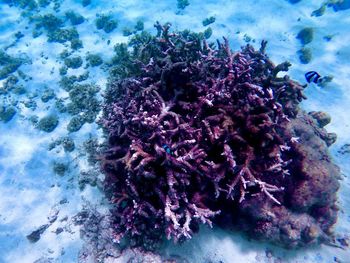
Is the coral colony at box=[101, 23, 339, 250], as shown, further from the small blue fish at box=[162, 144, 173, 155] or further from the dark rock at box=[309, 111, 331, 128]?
the dark rock at box=[309, 111, 331, 128]

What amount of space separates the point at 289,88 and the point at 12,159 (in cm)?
791

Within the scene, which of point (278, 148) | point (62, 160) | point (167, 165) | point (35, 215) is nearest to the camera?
point (167, 165)

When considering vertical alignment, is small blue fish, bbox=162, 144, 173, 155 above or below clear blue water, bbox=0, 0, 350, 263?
above

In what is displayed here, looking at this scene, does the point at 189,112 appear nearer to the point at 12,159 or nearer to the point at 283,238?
the point at 283,238

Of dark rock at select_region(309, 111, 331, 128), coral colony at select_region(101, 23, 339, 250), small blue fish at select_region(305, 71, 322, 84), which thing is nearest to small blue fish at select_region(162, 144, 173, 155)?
coral colony at select_region(101, 23, 339, 250)

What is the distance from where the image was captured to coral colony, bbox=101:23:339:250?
441 centimetres

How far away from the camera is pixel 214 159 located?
461 cm

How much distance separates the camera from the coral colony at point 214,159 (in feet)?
14.5

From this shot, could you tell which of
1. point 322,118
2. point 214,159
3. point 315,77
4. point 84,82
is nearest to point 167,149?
point 214,159

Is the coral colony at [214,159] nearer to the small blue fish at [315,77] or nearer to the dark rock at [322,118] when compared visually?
the small blue fish at [315,77]

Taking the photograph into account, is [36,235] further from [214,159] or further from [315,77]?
[315,77]

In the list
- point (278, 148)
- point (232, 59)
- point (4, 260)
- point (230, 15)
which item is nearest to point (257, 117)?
point (278, 148)

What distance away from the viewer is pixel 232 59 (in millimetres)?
5648

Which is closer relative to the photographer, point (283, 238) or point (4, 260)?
point (283, 238)
